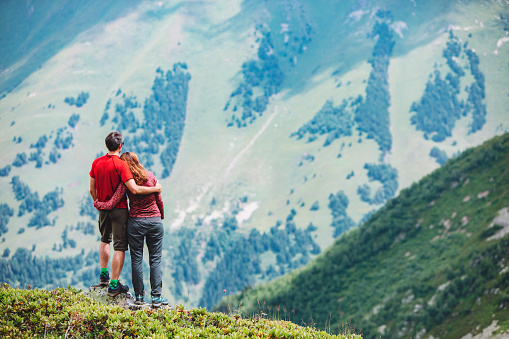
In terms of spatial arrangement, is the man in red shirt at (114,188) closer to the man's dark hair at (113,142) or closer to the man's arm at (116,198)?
the man's dark hair at (113,142)

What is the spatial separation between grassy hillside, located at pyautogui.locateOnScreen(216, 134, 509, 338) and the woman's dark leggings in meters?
42.6

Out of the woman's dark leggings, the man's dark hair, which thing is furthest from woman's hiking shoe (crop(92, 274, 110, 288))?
the man's dark hair

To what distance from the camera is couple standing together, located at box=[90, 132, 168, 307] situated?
14938 mm

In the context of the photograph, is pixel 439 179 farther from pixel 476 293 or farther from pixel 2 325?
pixel 2 325

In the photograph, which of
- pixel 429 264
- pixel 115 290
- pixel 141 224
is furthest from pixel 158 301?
pixel 429 264

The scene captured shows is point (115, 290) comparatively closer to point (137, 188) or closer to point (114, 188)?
point (114, 188)

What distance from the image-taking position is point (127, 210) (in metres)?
15.3

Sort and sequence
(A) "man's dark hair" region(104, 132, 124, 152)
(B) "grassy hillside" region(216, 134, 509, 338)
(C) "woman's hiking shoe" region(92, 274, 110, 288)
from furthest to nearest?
(B) "grassy hillside" region(216, 134, 509, 338), (C) "woman's hiking shoe" region(92, 274, 110, 288), (A) "man's dark hair" region(104, 132, 124, 152)

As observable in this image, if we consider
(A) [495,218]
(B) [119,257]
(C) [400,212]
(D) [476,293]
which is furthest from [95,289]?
(C) [400,212]

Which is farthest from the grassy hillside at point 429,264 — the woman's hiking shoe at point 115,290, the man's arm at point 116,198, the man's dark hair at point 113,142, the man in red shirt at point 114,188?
the man's dark hair at point 113,142

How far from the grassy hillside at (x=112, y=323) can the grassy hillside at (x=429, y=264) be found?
4243 centimetres

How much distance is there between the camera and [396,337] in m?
79.2

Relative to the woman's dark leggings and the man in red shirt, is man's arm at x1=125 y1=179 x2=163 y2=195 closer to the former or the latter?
the man in red shirt

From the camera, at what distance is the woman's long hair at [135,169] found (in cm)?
1502
